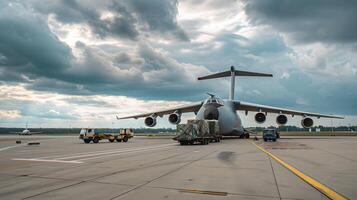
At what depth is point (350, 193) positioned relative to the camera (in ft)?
21.8

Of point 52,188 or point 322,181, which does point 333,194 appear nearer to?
point 322,181

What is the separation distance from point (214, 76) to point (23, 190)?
4085cm

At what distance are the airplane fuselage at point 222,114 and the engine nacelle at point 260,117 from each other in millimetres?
4345

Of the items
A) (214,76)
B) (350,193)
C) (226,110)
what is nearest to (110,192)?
(350,193)

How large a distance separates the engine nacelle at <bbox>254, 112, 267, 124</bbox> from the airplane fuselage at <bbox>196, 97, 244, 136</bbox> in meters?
4.35

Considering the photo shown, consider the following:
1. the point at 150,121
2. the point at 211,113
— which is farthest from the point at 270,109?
the point at 150,121

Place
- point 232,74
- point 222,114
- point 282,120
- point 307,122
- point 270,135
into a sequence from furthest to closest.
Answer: point 232,74, point 282,120, point 307,122, point 270,135, point 222,114

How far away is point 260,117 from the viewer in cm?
4134

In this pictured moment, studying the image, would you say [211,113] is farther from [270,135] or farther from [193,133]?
[270,135]

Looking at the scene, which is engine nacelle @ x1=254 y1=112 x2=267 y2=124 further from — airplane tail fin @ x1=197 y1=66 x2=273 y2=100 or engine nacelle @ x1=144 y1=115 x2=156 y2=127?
engine nacelle @ x1=144 y1=115 x2=156 y2=127

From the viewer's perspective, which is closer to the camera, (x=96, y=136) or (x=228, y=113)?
(x=96, y=136)

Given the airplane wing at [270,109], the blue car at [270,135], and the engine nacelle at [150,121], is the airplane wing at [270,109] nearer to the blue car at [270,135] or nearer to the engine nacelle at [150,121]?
the blue car at [270,135]

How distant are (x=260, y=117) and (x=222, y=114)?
29.4 ft

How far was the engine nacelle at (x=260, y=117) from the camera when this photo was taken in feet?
135
